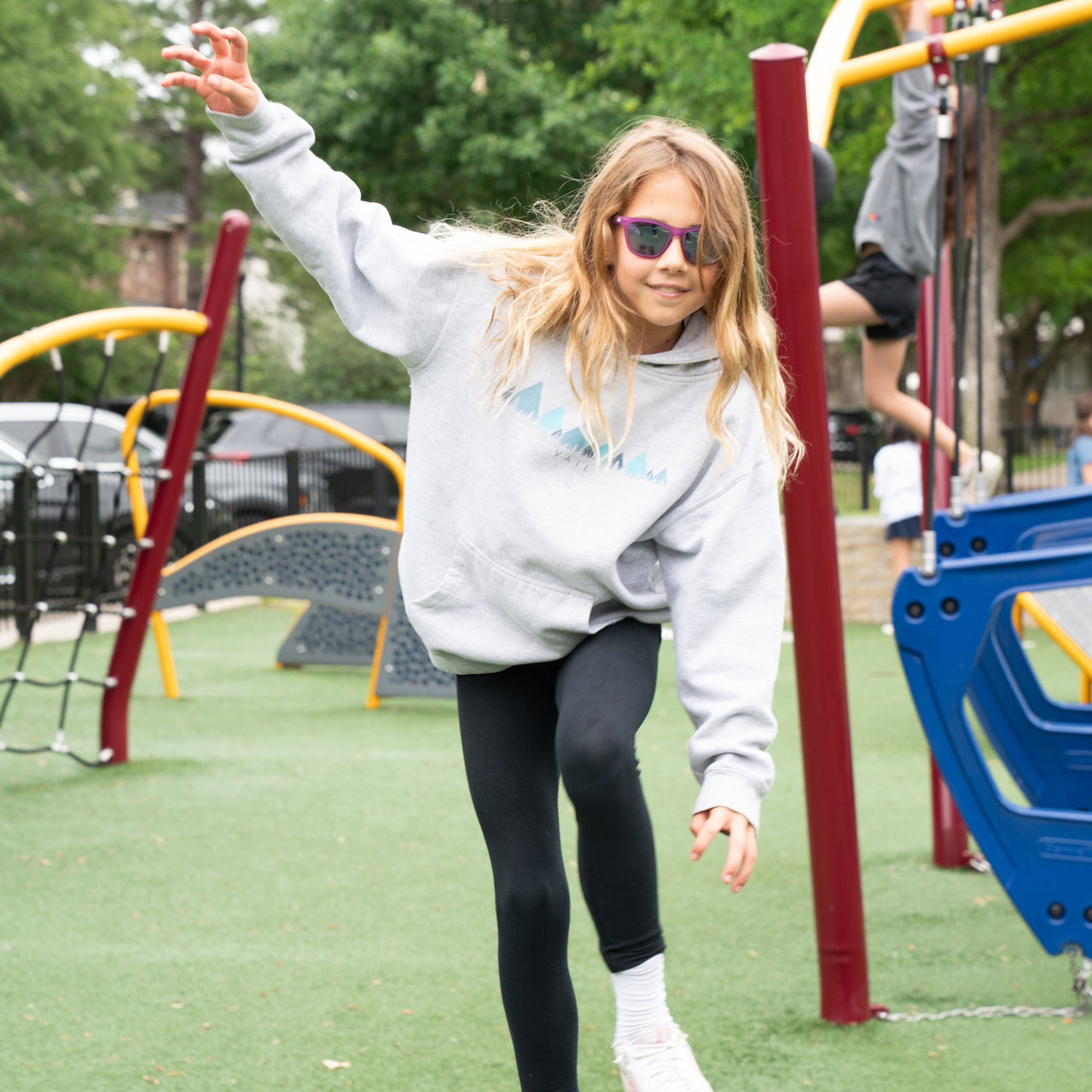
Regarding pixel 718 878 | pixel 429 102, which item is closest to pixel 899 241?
pixel 718 878

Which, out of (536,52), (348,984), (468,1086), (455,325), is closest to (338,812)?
(348,984)

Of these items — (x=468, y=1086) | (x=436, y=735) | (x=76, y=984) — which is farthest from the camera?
(x=436, y=735)

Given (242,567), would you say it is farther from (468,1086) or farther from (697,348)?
(697,348)

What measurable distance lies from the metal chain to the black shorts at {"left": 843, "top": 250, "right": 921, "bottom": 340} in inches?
73.4

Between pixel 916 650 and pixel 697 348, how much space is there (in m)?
0.94

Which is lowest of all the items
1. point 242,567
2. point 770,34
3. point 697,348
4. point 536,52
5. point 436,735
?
point 436,735

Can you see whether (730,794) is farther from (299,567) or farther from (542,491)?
(299,567)

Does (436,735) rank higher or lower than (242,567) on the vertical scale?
lower

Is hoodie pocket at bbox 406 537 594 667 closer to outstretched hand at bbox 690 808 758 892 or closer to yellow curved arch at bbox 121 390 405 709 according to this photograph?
outstretched hand at bbox 690 808 758 892

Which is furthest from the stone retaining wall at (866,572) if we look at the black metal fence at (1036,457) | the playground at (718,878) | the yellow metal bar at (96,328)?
the yellow metal bar at (96,328)

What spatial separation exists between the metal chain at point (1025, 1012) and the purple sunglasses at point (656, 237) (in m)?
1.68

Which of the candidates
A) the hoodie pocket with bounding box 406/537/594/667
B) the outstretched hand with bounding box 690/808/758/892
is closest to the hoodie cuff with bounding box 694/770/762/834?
the outstretched hand with bounding box 690/808/758/892

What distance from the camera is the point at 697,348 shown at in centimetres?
207

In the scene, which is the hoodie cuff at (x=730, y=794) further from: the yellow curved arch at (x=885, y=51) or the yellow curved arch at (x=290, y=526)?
the yellow curved arch at (x=290, y=526)
